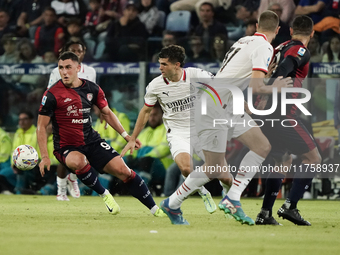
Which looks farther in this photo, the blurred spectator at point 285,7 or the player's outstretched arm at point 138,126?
the blurred spectator at point 285,7

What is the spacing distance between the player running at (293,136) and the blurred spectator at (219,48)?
5.08 metres

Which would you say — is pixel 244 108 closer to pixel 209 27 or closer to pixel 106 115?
pixel 106 115

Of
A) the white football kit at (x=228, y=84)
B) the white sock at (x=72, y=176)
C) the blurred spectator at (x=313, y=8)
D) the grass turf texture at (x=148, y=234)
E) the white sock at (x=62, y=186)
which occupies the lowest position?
the white sock at (x=62, y=186)

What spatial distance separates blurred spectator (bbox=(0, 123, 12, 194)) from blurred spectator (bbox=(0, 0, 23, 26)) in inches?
143

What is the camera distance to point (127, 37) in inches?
468

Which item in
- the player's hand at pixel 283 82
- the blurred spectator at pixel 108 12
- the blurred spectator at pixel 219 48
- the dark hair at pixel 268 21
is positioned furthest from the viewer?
the blurred spectator at pixel 108 12

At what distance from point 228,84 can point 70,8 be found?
9077 mm

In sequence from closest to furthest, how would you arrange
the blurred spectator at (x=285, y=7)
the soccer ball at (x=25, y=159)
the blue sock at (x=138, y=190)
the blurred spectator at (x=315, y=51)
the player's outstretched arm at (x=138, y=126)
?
the player's outstretched arm at (x=138, y=126) → the blue sock at (x=138, y=190) → the soccer ball at (x=25, y=159) → the blurred spectator at (x=315, y=51) → the blurred spectator at (x=285, y=7)

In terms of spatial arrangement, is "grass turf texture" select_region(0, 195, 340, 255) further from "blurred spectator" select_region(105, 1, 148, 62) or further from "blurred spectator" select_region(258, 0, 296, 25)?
"blurred spectator" select_region(258, 0, 296, 25)

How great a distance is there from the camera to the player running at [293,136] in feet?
19.7

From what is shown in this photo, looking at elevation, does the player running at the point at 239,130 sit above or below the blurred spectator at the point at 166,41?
below

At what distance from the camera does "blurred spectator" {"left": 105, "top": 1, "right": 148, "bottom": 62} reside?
11750 millimetres

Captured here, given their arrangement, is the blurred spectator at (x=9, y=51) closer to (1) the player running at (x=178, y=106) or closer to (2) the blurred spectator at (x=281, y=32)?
(2) the blurred spectator at (x=281, y=32)

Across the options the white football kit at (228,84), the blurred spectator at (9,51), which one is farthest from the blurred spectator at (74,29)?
the white football kit at (228,84)
